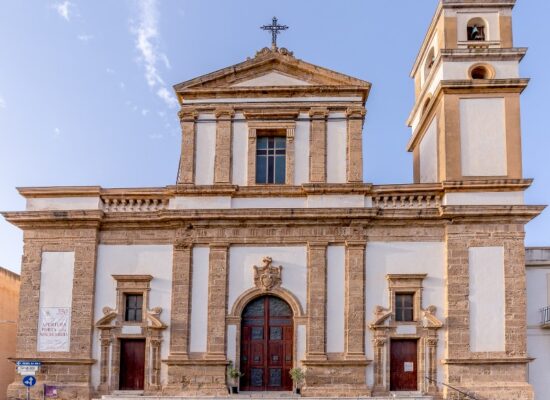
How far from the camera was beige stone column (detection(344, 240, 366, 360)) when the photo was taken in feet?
70.8

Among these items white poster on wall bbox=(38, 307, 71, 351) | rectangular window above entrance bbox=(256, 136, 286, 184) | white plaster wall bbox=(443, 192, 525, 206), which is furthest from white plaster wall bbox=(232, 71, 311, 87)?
white poster on wall bbox=(38, 307, 71, 351)

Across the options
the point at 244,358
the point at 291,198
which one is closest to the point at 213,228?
the point at 291,198

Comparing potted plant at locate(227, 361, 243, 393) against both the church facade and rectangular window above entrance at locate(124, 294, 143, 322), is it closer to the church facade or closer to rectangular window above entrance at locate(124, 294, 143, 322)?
the church facade

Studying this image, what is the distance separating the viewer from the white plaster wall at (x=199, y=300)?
867 inches

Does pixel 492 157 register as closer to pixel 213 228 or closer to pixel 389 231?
pixel 389 231

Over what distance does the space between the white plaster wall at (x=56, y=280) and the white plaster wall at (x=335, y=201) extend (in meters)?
7.41

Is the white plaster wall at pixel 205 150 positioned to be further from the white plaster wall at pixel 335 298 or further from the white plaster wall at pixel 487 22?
the white plaster wall at pixel 487 22

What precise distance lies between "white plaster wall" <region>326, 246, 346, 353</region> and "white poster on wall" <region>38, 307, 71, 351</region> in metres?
7.65

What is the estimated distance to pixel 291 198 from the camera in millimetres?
22797

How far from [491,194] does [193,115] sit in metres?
9.26

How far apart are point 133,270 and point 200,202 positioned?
2843 millimetres

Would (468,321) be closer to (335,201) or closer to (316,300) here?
(316,300)

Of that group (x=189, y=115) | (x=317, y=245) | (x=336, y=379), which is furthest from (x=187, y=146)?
(x=336, y=379)

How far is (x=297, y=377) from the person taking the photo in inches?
841
